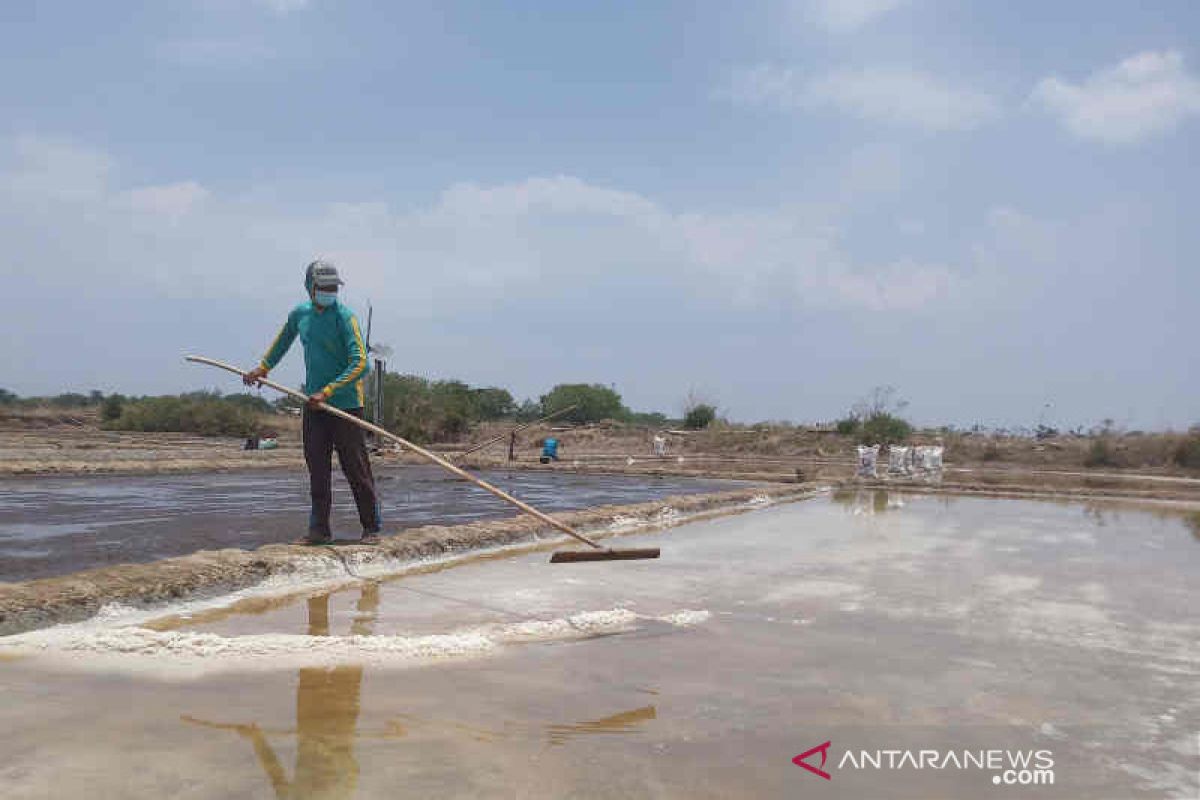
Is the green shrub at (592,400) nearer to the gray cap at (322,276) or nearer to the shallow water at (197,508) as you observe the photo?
the shallow water at (197,508)

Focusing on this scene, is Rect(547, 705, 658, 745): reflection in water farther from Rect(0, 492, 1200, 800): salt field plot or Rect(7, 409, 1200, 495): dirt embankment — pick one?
Rect(7, 409, 1200, 495): dirt embankment

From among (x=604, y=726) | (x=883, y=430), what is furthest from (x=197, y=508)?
(x=883, y=430)

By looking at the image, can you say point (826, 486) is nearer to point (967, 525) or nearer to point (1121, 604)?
point (967, 525)

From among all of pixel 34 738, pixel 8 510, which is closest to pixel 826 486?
pixel 8 510

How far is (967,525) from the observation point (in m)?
10.4

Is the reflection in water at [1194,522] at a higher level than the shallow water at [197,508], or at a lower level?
higher

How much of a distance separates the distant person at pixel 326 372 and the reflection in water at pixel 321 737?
2.94m

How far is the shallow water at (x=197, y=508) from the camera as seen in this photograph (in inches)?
239

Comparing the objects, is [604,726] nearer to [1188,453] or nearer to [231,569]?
[231,569]

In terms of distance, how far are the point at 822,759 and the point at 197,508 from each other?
8211mm

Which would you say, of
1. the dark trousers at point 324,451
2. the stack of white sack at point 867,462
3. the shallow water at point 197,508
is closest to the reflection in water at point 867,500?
the shallow water at point 197,508

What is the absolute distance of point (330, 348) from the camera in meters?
6.24

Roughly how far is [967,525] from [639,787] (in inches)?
356

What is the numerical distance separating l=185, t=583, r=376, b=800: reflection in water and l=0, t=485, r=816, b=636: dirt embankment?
146cm
